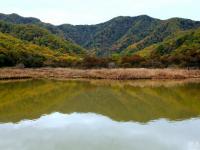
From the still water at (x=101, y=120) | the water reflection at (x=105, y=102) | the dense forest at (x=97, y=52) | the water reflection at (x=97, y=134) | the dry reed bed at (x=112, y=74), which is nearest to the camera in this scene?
the water reflection at (x=97, y=134)

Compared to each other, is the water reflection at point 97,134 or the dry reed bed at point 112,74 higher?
the dry reed bed at point 112,74

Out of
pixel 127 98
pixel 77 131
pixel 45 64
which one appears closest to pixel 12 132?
pixel 77 131

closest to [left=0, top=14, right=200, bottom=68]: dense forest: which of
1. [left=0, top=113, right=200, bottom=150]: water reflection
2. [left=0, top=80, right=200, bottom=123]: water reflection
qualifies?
[left=0, top=80, right=200, bottom=123]: water reflection

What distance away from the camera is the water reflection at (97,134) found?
49.4 feet

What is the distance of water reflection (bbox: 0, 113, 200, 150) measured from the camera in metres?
15.1

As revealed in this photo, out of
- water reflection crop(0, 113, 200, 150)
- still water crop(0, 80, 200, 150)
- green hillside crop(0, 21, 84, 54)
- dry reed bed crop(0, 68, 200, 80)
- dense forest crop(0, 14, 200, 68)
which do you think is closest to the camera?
water reflection crop(0, 113, 200, 150)

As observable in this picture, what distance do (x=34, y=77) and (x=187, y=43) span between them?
190ft

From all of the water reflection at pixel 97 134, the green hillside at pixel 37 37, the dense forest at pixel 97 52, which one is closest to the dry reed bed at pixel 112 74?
the dense forest at pixel 97 52

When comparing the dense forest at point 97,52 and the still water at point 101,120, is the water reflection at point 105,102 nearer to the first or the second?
the still water at point 101,120

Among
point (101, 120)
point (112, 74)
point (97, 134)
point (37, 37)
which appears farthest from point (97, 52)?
point (97, 134)

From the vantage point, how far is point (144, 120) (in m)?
21.1

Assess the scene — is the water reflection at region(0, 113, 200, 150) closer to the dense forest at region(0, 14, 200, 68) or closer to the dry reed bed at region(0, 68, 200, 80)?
the dry reed bed at region(0, 68, 200, 80)

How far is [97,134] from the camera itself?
17406 mm

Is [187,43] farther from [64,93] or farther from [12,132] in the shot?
[12,132]
